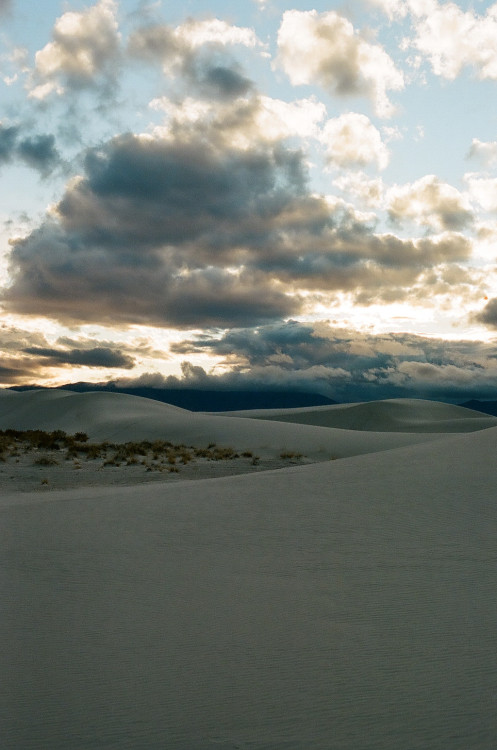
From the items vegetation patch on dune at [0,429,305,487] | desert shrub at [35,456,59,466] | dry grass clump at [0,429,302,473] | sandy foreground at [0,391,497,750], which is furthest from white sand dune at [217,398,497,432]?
sandy foreground at [0,391,497,750]

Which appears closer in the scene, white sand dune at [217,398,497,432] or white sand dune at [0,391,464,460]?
white sand dune at [0,391,464,460]

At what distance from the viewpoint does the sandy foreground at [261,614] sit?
3.78m

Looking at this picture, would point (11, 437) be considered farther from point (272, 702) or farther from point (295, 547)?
point (272, 702)

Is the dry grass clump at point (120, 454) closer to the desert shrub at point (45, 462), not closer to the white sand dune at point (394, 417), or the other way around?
the desert shrub at point (45, 462)

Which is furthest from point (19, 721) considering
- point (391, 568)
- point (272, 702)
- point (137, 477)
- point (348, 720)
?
point (137, 477)

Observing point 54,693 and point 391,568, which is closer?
point 54,693

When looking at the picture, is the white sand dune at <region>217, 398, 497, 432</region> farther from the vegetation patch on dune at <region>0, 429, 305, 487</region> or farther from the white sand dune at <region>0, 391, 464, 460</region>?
the vegetation patch on dune at <region>0, 429, 305, 487</region>

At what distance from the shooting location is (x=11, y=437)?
34.7m

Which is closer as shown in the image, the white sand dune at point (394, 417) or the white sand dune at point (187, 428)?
the white sand dune at point (187, 428)

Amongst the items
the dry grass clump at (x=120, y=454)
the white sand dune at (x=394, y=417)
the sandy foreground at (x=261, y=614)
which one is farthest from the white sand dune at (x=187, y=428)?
the sandy foreground at (x=261, y=614)

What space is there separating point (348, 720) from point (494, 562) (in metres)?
4.56

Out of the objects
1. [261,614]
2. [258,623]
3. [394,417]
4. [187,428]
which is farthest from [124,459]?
[394,417]

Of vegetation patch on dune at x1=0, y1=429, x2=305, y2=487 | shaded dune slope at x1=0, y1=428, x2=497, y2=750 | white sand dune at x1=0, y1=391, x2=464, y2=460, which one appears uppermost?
white sand dune at x1=0, y1=391, x2=464, y2=460

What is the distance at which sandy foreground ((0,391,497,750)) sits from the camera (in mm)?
3775
